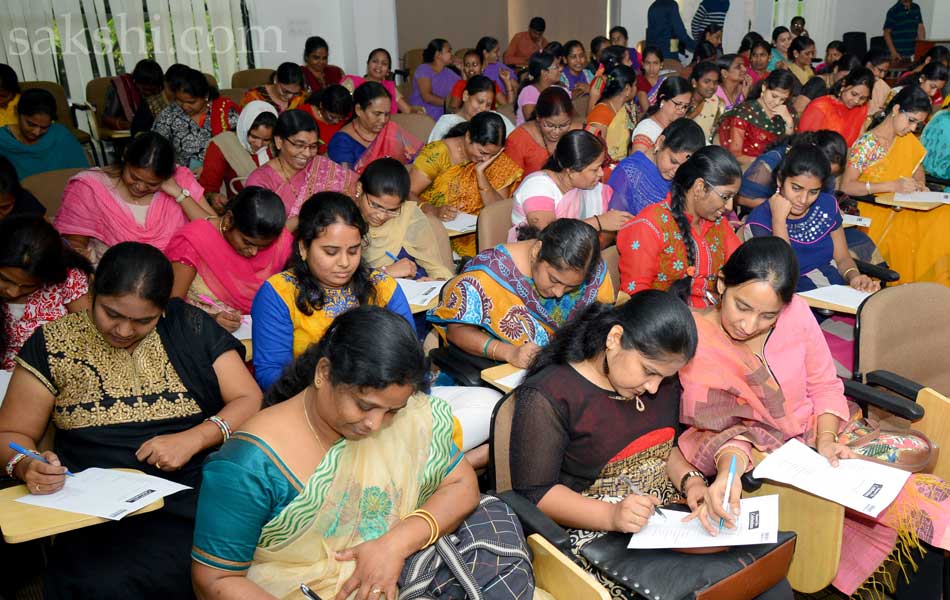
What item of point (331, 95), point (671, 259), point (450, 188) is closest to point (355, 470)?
point (671, 259)

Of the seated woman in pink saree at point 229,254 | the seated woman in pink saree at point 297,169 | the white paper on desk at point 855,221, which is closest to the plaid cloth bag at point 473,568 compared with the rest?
the seated woman in pink saree at point 229,254

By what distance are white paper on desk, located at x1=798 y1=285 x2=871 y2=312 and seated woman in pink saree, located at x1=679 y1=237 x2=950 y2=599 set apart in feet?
2.18

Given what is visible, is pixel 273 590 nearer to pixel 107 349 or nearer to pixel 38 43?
pixel 107 349

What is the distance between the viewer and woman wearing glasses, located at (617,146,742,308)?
2.88 m

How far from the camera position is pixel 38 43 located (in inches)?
287

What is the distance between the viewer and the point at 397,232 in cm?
325

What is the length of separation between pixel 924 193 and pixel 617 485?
10.9 feet

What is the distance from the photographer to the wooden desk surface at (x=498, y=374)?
7.23 feet

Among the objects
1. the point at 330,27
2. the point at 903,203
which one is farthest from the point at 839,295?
the point at 330,27

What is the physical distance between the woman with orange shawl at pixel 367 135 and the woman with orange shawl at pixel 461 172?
0.50 metres

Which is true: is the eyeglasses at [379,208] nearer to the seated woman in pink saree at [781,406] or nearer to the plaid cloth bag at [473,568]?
the seated woman in pink saree at [781,406]

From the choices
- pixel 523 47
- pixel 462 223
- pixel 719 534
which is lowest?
pixel 719 534

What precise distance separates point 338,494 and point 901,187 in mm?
3905

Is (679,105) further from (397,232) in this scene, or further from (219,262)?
(219,262)
